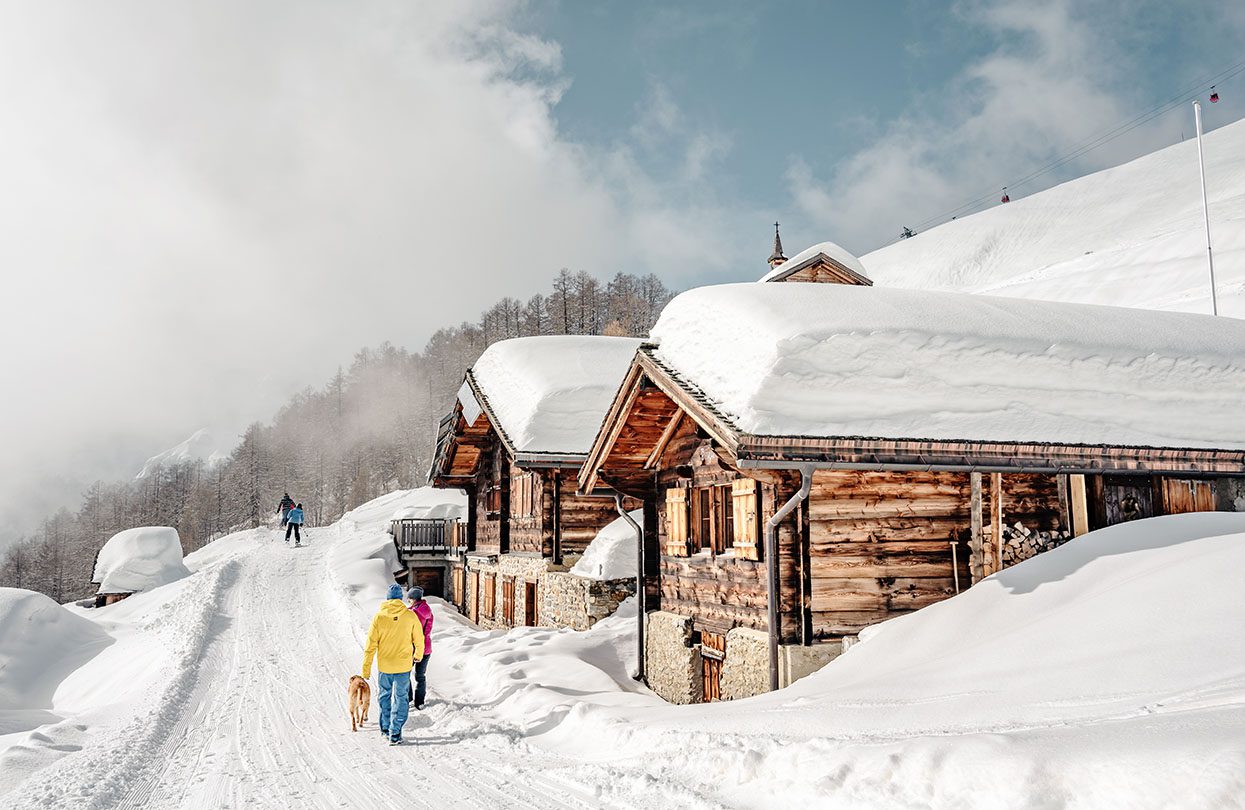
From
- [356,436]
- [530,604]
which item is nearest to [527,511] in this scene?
[530,604]

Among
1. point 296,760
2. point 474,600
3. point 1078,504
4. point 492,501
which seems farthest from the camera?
point 474,600

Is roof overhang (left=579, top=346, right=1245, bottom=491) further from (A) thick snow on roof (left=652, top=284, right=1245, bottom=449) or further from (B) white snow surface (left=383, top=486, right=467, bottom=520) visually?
(B) white snow surface (left=383, top=486, right=467, bottom=520)

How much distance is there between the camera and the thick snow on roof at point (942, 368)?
988 cm

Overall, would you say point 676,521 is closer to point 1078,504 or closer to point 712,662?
point 712,662

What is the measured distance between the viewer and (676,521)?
45.0 feet

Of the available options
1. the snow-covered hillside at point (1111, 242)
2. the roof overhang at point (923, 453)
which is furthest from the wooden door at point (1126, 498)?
the snow-covered hillside at point (1111, 242)

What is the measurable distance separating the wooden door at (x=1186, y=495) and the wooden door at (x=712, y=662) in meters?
6.49

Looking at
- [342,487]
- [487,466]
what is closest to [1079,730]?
[487,466]

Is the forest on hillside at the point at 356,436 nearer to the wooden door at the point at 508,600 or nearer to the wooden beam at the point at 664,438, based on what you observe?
the wooden door at the point at 508,600

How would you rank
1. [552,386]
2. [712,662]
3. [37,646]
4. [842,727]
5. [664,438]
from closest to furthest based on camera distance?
[842,727], [712,662], [664,438], [552,386], [37,646]

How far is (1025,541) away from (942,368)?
254 centimetres

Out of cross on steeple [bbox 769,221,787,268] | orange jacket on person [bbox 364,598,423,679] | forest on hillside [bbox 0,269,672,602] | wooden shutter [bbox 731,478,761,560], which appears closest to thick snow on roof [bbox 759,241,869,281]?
cross on steeple [bbox 769,221,787,268]

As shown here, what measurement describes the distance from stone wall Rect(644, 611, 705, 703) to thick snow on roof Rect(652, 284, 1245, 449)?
4721mm

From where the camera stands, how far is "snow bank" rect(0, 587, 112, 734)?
20.2m
